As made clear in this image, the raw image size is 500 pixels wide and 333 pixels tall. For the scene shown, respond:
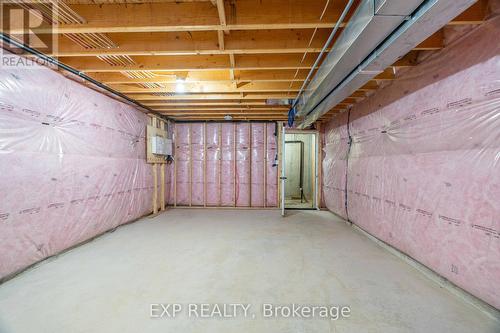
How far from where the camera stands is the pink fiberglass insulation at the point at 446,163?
1742 mm

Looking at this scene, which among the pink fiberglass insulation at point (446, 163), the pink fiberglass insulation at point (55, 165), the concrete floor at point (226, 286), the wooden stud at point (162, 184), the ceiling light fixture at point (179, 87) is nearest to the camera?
the concrete floor at point (226, 286)

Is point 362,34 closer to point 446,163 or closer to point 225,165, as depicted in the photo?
point 446,163

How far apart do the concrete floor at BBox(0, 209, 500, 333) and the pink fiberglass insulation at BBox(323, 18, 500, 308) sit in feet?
1.06

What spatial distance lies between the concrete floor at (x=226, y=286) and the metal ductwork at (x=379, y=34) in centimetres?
211

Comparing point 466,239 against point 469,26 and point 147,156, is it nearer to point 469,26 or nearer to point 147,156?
point 469,26

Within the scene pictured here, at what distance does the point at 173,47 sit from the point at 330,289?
9.60 ft

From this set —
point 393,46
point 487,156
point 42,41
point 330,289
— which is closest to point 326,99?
point 393,46

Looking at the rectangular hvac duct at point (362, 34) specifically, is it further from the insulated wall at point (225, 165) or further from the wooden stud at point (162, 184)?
the wooden stud at point (162, 184)

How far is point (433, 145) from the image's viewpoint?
2295 mm

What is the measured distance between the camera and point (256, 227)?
4.04 m

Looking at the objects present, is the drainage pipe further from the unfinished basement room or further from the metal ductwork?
the metal ductwork

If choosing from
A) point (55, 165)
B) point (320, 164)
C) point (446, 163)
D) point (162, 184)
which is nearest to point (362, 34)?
point (446, 163)

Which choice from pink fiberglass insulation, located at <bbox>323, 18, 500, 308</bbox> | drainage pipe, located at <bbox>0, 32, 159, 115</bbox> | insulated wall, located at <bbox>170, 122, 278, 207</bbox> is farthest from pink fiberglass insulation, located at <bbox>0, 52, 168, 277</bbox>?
pink fiberglass insulation, located at <bbox>323, 18, 500, 308</bbox>

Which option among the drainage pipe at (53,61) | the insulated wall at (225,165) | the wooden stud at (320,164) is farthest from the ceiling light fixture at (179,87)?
the wooden stud at (320,164)
